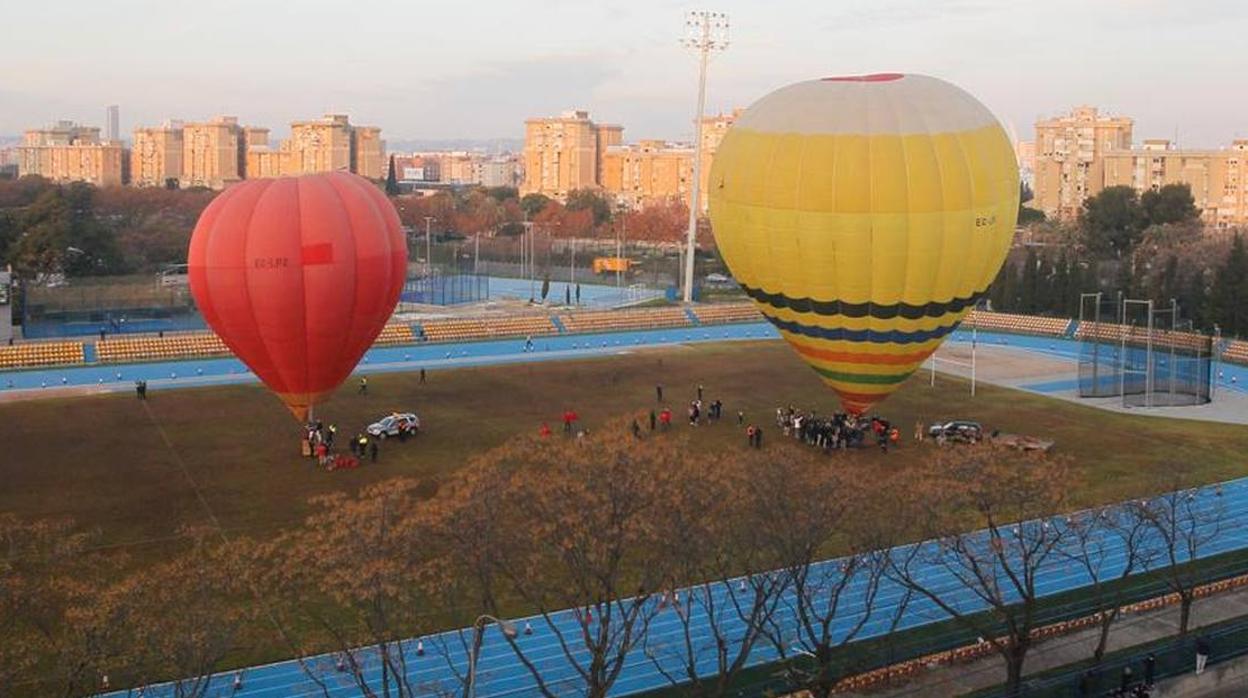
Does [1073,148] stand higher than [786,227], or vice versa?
[1073,148]

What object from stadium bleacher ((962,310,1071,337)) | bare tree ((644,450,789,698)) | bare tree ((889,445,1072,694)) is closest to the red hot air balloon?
bare tree ((644,450,789,698))

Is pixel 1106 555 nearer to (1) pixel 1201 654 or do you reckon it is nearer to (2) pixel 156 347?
(1) pixel 1201 654

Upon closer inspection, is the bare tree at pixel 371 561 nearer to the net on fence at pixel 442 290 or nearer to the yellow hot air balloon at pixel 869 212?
the yellow hot air balloon at pixel 869 212

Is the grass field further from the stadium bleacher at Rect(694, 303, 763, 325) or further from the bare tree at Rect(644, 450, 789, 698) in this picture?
the stadium bleacher at Rect(694, 303, 763, 325)

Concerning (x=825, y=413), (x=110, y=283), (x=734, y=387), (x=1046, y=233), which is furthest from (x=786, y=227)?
(x=1046, y=233)

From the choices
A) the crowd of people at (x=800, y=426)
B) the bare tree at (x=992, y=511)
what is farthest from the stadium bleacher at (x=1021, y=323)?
the bare tree at (x=992, y=511)

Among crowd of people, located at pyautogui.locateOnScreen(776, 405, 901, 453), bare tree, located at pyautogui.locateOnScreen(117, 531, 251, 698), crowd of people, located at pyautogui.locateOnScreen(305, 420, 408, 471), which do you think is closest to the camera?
bare tree, located at pyautogui.locateOnScreen(117, 531, 251, 698)

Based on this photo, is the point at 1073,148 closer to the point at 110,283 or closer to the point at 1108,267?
the point at 1108,267
